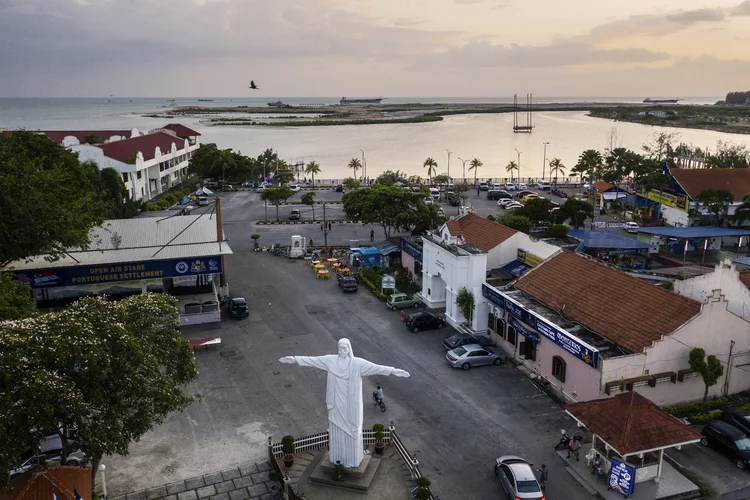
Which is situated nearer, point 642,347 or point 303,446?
point 303,446

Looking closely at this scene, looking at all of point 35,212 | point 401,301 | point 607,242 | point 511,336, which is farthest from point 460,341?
point 35,212

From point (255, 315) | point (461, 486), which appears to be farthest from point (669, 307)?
point (255, 315)

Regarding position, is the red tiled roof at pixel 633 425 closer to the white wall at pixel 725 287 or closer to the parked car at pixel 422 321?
the white wall at pixel 725 287

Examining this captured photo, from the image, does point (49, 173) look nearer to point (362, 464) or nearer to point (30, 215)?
point (30, 215)

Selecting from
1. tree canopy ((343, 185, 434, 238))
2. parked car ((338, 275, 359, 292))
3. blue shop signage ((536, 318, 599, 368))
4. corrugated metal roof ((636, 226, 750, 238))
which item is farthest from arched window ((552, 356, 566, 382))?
corrugated metal roof ((636, 226, 750, 238))

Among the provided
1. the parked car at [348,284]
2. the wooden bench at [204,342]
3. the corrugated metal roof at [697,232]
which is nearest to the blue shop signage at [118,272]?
the wooden bench at [204,342]

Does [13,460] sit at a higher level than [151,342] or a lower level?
→ lower

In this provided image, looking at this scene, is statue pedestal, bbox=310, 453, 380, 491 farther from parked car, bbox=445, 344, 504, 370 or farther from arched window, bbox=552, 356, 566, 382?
arched window, bbox=552, 356, 566, 382
